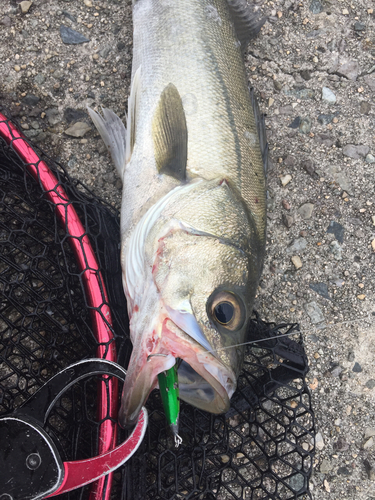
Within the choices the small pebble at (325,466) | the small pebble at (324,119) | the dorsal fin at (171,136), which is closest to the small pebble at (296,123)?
the small pebble at (324,119)

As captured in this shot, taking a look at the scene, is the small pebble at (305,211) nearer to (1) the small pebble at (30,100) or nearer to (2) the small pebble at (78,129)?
(2) the small pebble at (78,129)

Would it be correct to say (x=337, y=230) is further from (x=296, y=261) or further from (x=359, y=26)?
(x=359, y=26)

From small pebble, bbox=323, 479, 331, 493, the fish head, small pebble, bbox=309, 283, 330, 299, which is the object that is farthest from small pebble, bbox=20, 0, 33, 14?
small pebble, bbox=323, 479, 331, 493

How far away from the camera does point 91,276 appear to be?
6.50 feet

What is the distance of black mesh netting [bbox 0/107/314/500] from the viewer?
198 cm

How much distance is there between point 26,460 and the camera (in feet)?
5.24

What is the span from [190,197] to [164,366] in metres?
0.84

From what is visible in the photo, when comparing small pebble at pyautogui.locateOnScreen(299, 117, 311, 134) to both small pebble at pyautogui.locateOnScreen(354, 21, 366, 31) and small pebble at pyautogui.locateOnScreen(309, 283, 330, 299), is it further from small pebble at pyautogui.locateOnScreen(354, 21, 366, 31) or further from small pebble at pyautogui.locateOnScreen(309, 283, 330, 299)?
small pebble at pyautogui.locateOnScreen(309, 283, 330, 299)

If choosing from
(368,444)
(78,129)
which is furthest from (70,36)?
(368,444)

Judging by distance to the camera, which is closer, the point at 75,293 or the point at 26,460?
the point at 26,460

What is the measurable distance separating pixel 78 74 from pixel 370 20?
2341 mm

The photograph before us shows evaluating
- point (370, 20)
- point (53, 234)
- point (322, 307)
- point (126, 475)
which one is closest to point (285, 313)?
point (322, 307)

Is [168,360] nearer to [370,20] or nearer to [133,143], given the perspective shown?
[133,143]

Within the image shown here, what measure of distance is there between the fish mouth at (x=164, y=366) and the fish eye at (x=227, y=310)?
0.17 meters
